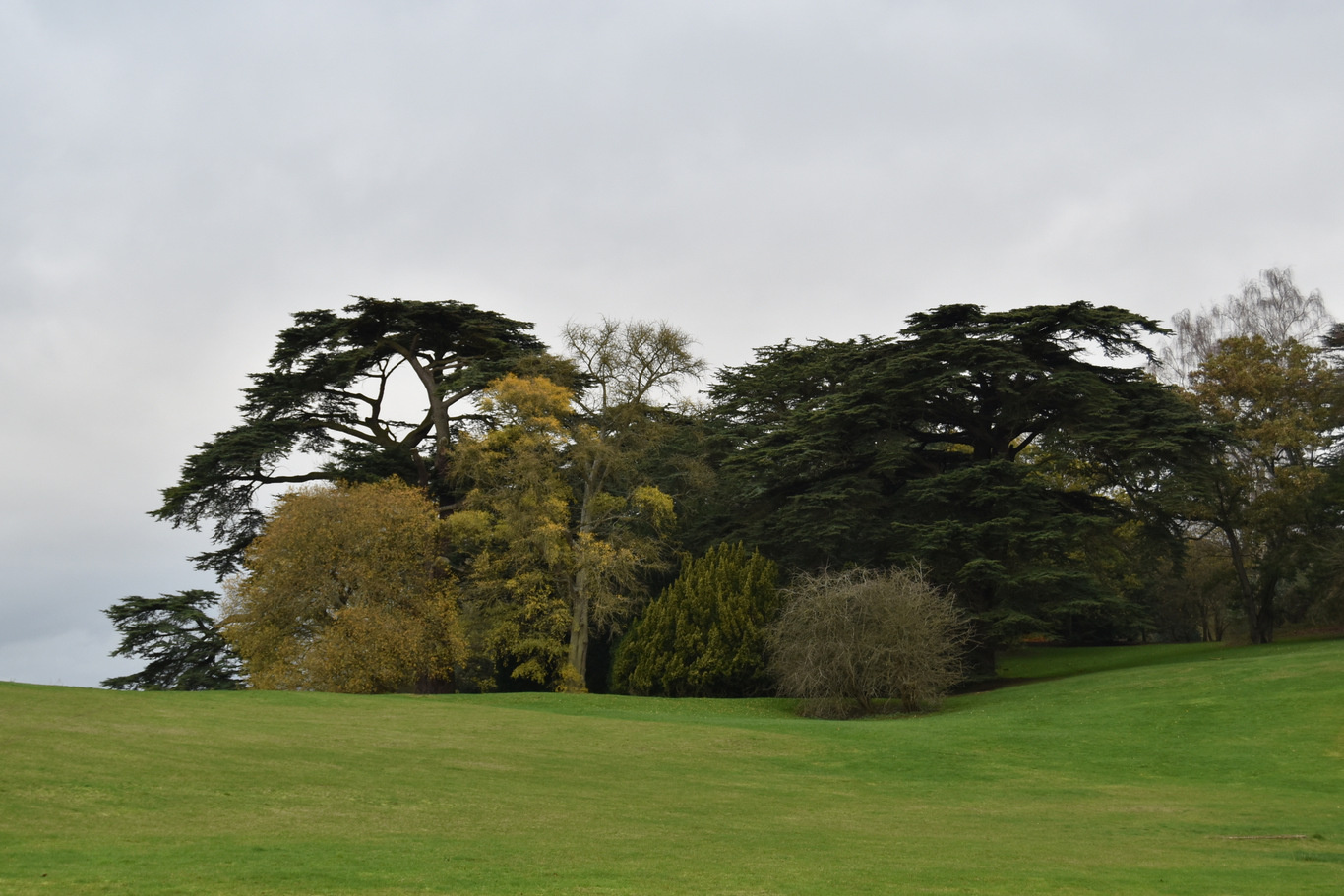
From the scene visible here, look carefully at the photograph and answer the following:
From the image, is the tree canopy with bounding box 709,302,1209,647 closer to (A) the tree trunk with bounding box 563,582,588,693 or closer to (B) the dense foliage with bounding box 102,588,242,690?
(A) the tree trunk with bounding box 563,582,588,693

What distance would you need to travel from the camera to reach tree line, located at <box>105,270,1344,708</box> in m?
37.1

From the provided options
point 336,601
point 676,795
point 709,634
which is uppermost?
point 336,601

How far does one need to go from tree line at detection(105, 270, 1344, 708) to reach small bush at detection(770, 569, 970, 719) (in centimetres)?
124

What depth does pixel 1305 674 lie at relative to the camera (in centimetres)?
2792

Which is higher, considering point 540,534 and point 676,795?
point 540,534

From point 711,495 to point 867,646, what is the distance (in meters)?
17.6

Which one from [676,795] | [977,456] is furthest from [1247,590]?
[676,795]

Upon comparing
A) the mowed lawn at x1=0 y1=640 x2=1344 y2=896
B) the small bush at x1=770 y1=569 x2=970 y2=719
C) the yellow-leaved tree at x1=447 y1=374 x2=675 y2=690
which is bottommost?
the mowed lawn at x1=0 y1=640 x2=1344 y2=896

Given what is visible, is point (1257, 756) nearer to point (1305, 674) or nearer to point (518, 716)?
point (1305, 674)

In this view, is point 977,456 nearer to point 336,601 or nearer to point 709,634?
point 709,634

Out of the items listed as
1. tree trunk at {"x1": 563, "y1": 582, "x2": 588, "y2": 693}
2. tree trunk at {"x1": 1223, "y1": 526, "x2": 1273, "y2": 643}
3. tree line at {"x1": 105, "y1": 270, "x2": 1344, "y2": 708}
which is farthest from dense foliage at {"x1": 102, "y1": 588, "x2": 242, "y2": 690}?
tree trunk at {"x1": 1223, "y1": 526, "x2": 1273, "y2": 643}

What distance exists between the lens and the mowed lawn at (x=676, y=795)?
1055 centimetres

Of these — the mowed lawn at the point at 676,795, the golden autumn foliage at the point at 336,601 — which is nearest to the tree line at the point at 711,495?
the golden autumn foliage at the point at 336,601

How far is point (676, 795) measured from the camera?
1780 centimetres
